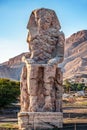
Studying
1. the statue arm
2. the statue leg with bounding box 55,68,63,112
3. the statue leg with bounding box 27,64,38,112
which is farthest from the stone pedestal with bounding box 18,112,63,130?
the statue arm

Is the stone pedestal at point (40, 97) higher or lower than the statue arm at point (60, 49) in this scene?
lower

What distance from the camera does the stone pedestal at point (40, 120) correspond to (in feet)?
54.0

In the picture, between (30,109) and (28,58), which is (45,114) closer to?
(30,109)

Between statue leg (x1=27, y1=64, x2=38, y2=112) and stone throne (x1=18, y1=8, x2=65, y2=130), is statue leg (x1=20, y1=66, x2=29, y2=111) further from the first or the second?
statue leg (x1=27, y1=64, x2=38, y2=112)

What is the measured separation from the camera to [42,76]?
55.4 feet

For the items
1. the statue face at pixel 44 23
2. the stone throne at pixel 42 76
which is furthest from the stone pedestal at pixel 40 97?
the statue face at pixel 44 23

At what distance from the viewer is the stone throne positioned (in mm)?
16516

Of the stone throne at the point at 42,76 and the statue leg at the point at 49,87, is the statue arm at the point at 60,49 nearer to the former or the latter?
the stone throne at the point at 42,76

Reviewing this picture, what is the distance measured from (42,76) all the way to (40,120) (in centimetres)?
152

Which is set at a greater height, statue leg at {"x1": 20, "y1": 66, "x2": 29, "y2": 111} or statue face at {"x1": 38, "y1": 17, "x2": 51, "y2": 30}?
statue face at {"x1": 38, "y1": 17, "x2": 51, "y2": 30}

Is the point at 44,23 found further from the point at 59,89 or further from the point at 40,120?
the point at 40,120

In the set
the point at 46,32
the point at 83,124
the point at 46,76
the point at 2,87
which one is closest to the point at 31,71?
the point at 46,76

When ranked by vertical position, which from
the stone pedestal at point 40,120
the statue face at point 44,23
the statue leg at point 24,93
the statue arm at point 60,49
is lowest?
the stone pedestal at point 40,120

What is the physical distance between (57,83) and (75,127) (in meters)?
1.95
